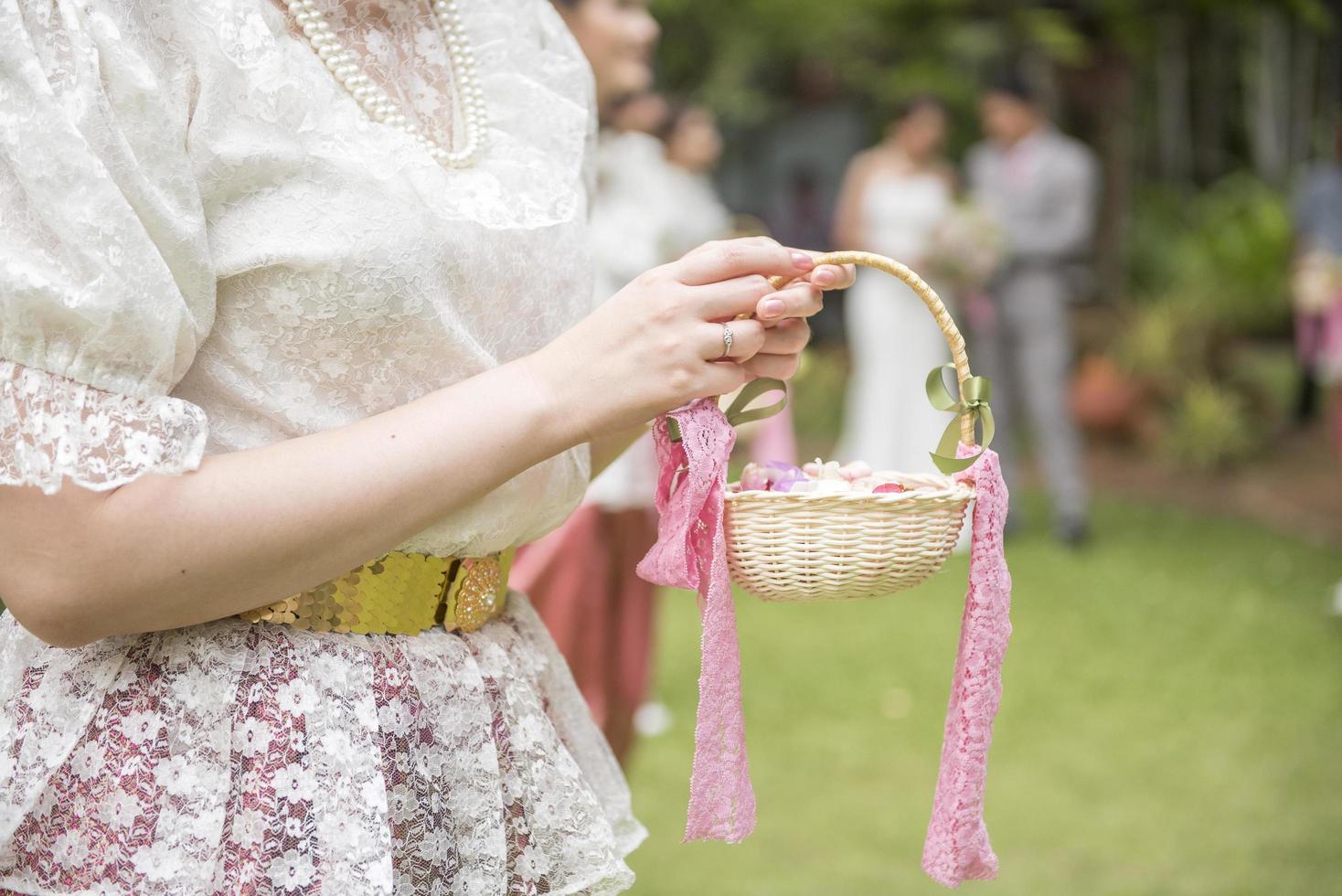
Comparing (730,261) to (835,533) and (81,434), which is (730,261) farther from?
(81,434)

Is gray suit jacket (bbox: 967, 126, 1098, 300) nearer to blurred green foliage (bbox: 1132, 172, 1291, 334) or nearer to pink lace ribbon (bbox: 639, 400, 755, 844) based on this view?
blurred green foliage (bbox: 1132, 172, 1291, 334)

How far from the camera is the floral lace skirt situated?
3.50ft

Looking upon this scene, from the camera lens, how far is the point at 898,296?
7.44m

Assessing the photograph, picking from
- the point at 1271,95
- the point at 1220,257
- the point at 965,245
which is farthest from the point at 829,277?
the point at 1271,95

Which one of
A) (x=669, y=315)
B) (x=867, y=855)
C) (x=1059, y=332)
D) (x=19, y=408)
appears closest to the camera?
(x=19, y=408)

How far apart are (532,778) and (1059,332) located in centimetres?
642

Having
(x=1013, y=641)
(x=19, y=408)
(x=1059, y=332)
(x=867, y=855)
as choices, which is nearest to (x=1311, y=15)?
(x=1059, y=332)

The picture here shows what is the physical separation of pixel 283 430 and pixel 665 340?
0.32 metres

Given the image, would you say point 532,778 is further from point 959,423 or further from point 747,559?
point 959,423

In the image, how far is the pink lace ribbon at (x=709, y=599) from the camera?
1.22 meters

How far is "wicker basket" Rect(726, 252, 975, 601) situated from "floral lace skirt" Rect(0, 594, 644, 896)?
28cm

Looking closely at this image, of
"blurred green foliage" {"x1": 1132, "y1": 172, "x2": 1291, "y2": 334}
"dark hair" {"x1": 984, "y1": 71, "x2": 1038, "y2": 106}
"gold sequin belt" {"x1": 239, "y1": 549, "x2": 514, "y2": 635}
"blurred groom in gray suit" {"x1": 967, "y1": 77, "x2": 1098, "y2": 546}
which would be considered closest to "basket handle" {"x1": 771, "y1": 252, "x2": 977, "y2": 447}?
"gold sequin belt" {"x1": 239, "y1": 549, "x2": 514, "y2": 635}

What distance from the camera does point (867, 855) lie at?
140 inches

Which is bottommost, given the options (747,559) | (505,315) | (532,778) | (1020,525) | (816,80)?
(816,80)
